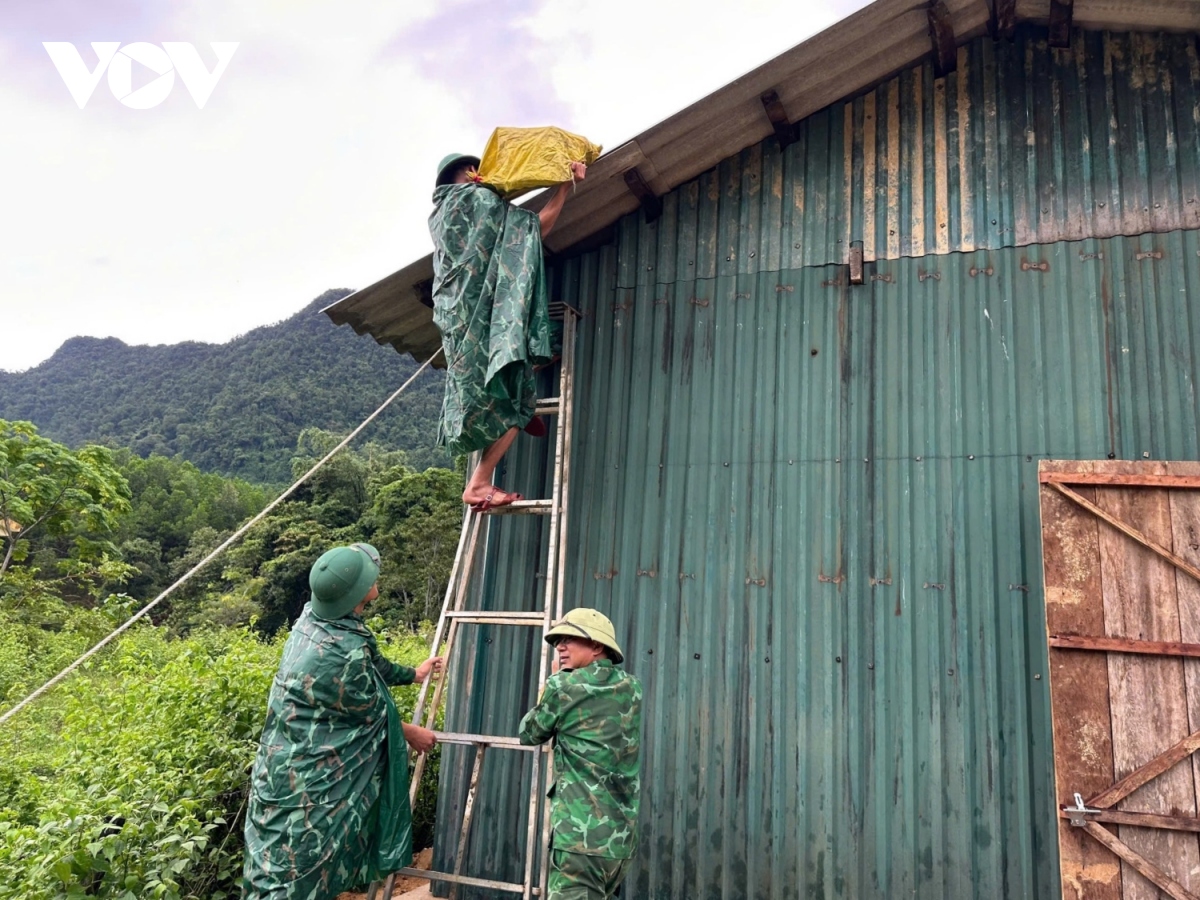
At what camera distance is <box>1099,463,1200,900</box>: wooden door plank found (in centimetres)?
340

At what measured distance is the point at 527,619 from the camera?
4258mm

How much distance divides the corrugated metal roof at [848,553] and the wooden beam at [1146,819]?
0.33m

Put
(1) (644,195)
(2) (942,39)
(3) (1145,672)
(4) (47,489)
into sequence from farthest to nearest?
1. (4) (47,489)
2. (1) (644,195)
3. (2) (942,39)
4. (3) (1145,672)

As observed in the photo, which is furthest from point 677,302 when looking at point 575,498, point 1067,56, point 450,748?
point 450,748

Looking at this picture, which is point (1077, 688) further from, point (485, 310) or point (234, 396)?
point (234, 396)

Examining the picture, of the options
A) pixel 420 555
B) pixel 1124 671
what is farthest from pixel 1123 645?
pixel 420 555

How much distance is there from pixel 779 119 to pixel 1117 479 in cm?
280

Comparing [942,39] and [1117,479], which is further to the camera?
[942,39]

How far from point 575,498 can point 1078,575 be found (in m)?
2.75

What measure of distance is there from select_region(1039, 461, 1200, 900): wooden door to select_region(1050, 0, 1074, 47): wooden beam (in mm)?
2561

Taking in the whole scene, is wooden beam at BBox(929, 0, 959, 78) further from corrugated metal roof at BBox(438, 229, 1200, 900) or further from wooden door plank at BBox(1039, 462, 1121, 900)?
wooden door plank at BBox(1039, 462, 1121, 900)

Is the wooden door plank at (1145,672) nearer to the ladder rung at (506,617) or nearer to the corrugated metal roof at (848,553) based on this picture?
the corrugated metal roof at (848,553)

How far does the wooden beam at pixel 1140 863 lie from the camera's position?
3307 mm

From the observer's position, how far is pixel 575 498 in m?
5.00
